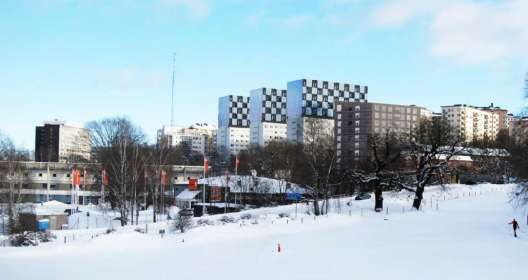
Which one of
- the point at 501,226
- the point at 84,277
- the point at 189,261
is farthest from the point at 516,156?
the point at 84,277

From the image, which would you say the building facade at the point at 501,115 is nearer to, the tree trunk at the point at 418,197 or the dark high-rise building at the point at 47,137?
the dark high-rise building at the point at 47,137

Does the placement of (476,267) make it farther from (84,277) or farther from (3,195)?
(3,195)

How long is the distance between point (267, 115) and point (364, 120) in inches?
1595

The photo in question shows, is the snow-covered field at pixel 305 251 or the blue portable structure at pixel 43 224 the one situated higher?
the snow-covered field at pixel 305 251

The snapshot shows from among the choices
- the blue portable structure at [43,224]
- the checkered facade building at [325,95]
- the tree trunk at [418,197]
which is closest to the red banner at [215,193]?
the blue portable structure at [43,224]

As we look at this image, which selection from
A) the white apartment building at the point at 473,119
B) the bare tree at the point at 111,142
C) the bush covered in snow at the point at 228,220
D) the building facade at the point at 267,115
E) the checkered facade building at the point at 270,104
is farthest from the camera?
the white apartment building at the point at 473,119

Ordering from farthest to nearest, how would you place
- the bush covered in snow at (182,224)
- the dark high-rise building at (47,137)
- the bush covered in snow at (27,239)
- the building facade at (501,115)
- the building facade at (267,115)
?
the building facade at (501,115), the dark high-rise building at (47,137), the building facade at (267,115), the bush covered in snow at (182,224), the bush covered in snow at (27,239)

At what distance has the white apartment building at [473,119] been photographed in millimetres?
172000

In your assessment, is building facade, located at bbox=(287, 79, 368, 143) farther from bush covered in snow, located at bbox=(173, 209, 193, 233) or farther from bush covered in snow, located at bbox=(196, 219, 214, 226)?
bush covered in snow, located at bbox=(173, 209, 193, 233)

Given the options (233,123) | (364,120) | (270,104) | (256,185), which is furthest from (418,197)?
(233,123)

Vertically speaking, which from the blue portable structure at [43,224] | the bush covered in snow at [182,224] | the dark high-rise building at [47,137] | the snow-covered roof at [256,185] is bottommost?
the blue portable structure at [43,224]

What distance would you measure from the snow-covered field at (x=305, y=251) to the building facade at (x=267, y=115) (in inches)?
4065

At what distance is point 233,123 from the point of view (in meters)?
164

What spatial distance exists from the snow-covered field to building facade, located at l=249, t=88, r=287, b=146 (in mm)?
103256
